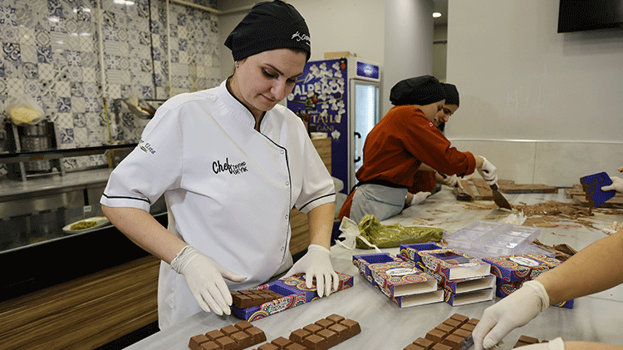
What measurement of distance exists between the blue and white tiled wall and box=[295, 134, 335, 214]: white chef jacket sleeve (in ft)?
13.4

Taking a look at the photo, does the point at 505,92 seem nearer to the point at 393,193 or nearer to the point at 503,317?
the point at 393,193

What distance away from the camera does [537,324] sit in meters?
1.11

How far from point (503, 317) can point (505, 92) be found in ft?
10.4

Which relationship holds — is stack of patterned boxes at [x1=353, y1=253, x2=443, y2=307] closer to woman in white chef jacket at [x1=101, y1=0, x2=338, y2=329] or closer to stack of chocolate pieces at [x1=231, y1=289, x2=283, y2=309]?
woman in white chef jacket at [x1=101, y1=0, x2=338, y2=329]

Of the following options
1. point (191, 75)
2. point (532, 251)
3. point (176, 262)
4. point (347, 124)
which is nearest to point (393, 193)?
point (532, 251)

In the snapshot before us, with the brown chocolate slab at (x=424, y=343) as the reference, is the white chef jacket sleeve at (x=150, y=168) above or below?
above

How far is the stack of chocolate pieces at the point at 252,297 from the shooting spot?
112 centimetres

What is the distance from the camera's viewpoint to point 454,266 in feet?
3.95

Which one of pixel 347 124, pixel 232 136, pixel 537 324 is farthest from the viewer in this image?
pixel 347 124

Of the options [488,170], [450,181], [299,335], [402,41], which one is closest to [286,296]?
[299,335]

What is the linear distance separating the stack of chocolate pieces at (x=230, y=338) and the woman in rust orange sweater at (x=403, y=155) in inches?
59.7

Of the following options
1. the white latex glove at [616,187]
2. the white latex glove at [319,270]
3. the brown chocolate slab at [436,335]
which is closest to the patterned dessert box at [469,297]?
the brown chocolate slab at [436,335]

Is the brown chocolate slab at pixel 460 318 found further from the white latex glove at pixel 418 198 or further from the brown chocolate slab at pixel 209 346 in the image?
the white latex glove at pixel 418 198

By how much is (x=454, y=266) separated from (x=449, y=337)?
10.8 inches
